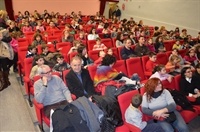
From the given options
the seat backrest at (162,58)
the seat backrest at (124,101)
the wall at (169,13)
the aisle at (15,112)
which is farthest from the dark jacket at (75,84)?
the wall at (169,13)

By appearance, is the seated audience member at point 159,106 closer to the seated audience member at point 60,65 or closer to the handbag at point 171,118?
the handbag at point 171,118

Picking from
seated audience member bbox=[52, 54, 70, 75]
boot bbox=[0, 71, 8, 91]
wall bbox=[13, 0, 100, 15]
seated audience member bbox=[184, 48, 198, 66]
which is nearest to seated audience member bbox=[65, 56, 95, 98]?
seated audience member bbox=[52, 54, 70, 75]

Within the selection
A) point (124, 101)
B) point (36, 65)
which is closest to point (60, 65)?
point (36, 65)

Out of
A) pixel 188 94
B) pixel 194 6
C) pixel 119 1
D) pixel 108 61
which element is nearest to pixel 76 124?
pixel 108 61

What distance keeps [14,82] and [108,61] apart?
2596 millimetres

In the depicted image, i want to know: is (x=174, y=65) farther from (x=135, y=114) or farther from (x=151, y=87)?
(x=135, y=114)

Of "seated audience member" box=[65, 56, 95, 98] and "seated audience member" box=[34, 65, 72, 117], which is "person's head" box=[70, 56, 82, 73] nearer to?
"seated audience member" box=[65, 56, 95, 98]

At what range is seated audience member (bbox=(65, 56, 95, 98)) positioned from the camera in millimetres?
3232

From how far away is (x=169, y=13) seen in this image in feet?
34.4

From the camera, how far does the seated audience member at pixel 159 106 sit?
2869 mm

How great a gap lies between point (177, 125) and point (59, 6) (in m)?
13.3

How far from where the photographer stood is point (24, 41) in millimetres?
5934

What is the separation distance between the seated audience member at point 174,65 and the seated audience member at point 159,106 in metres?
1.73

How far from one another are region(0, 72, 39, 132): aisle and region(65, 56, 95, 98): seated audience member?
0.87m
